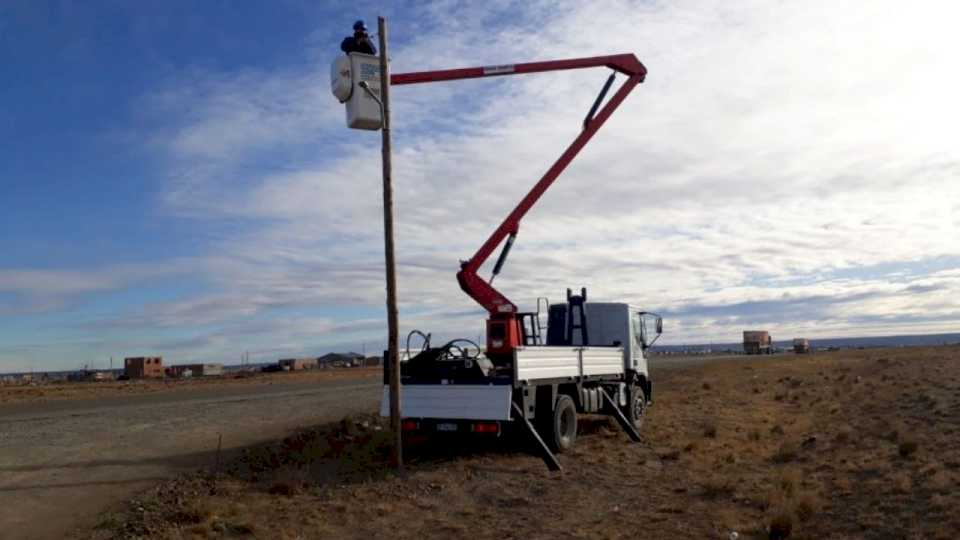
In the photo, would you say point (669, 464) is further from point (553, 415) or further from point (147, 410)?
point (147, 410)

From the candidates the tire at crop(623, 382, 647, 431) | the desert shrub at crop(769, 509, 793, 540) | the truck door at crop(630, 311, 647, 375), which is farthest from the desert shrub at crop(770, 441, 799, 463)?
the desert shrub at crop(769, 509, 793, 540)

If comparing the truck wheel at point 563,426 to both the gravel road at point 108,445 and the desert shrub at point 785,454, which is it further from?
the gravel road at point 108,445

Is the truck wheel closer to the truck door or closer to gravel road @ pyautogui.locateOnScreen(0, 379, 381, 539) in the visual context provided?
the truck door

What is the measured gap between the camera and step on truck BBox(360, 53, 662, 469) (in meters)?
13.9

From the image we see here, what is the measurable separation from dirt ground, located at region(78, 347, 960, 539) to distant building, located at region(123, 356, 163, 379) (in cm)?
8091

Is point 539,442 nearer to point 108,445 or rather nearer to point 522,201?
point 522,201

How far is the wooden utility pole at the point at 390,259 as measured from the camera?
1342 centimetres

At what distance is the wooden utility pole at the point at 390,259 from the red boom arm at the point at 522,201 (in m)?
3.23

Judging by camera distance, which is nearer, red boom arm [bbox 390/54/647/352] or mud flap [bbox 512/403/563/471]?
mud flap [bbox 512/403/563/471]

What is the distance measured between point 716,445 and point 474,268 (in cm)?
606

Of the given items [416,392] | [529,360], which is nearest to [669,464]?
[529,360]

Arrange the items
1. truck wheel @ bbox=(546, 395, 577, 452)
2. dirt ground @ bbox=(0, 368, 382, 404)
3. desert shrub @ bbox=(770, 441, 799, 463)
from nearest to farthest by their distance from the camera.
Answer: desert shrub @ bbox=(770, 441, 799, 463) → truck wheel @ bbox=(546, 395, 577, 452) → dirt ground @ bbox=(0, 368, 382, 404)

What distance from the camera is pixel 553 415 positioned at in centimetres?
1547

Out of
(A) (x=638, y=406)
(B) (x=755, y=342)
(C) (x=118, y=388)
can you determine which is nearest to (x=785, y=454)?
(A) (x=638, y=406)
